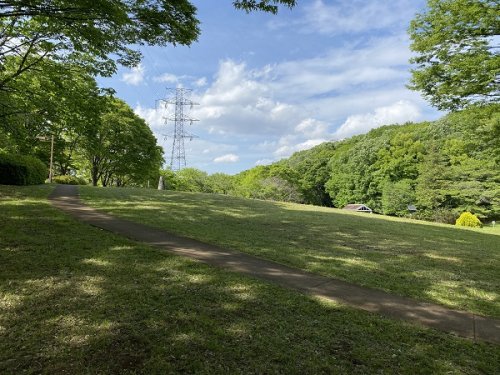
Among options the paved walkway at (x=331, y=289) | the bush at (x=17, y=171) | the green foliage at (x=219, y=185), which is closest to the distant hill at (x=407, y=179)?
the green foliage at (x=219, y=185)

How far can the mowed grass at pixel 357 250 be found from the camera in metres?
5.89

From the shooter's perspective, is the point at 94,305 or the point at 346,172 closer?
the point at 94,305

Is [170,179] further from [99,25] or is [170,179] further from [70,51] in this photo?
[99,25]

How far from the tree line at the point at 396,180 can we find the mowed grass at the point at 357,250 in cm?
2655

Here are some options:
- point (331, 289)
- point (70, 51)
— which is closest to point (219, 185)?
point (70, 51)

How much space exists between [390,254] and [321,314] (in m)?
4.78

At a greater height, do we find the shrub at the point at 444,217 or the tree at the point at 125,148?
the tree at the point at 125,148

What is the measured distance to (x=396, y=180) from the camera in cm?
4956

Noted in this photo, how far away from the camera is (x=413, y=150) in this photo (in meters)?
48.5

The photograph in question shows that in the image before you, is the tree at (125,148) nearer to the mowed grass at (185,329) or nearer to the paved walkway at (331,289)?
the paved walkway at (331,289)

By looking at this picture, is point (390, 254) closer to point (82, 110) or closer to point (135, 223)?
point (135, 223)

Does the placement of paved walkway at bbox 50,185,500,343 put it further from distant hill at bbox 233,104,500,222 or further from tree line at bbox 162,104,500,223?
distant hill at bbox 233,104,500,222

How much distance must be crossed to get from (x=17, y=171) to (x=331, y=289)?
16.7 meters

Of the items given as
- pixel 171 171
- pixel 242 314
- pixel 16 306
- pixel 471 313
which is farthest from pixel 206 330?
pixel 171 171
